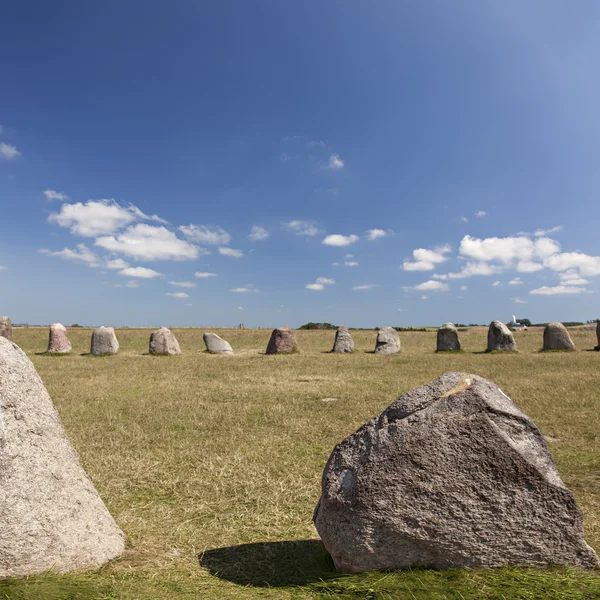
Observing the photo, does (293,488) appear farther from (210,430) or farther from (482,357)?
(482,357)

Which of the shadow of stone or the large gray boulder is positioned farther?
the shadow of stone

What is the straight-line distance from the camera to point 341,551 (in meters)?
3.73

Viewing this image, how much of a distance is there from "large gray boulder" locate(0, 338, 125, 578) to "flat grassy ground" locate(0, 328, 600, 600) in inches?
6.4

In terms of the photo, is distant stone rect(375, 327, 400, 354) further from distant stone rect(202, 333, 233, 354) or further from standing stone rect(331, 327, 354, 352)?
distant stone rect(202, 333, 233, 354)

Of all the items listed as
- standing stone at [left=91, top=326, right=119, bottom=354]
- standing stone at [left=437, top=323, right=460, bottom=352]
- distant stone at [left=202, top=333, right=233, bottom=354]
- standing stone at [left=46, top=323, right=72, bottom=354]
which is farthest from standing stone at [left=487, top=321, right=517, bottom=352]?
standing stone at [left=46, top=323, right=72, bottom=354]

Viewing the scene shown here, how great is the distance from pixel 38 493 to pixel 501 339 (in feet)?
79.5

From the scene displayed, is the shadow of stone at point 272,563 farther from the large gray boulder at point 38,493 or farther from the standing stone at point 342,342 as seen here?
the standing stone at point 342,342

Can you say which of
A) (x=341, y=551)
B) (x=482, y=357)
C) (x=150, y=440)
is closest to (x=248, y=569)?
(x=341, y=551)

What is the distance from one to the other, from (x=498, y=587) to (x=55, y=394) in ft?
40.0

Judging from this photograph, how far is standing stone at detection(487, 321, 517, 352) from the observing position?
24.5m

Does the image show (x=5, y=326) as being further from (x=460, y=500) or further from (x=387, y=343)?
(x=460, y=500)

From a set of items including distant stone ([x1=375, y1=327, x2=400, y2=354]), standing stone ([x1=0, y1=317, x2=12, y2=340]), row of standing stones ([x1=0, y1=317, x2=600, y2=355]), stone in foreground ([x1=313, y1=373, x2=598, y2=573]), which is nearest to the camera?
stone in foreground ([x1=313, y1=373, x2=598, y2=573])

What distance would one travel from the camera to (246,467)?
6918 mm

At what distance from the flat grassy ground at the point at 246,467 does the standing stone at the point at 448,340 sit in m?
6.70
